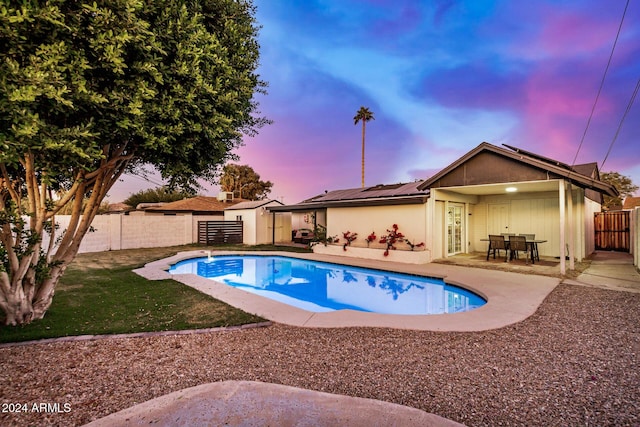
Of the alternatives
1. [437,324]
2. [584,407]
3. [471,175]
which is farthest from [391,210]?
[584,407]

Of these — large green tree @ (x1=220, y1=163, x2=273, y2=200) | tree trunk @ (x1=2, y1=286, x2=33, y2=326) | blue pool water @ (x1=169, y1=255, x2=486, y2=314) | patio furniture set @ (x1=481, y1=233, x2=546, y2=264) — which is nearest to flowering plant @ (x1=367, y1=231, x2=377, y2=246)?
blue pool water @ (x1=169, y1=255, x2=486, y2=314)

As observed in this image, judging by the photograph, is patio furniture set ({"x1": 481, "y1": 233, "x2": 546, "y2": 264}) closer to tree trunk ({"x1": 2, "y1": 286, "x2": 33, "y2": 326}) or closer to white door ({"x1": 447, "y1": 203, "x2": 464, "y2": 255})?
white door ({"x1": 447, "y1": 203, "x2": 464, "y2": 255})

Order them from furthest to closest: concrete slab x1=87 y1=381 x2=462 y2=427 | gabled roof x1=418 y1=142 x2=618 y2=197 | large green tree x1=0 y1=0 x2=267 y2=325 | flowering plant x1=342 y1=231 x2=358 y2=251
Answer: flowering plant x1=342 y1=231 x2=358 y2=251
gabled roof x1=418 y1=142 x2=618 y2=197
large green tree x1=0 y1=0 x2=267 y2=325
concrete slab x1=87 y1=381 x2=462 y2=427

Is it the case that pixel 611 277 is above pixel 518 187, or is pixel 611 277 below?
below

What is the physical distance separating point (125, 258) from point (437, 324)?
13540 mm

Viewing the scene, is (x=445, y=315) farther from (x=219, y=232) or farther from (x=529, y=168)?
(x=219, y=232)

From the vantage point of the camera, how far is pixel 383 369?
11.2 feet

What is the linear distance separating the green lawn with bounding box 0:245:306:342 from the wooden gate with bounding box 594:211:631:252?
18631 mm

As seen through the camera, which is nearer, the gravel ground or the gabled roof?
the gravel ground

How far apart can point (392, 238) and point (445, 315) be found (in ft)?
23.4

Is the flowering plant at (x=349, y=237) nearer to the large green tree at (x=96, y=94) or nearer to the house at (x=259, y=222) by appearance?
the house at (x=259, y=222)

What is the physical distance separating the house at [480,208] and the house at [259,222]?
5590 mm

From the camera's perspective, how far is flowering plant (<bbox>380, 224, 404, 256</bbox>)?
1235 centimetres

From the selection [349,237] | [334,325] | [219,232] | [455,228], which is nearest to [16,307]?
[334,325]
